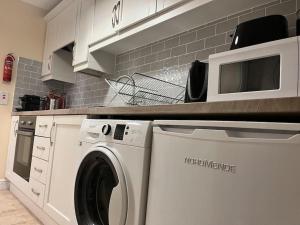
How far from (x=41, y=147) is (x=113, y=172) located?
51.1 inches

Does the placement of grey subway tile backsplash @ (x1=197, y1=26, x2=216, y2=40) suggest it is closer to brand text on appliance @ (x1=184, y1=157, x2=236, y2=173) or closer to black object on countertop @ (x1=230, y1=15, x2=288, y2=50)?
black object on countertop @ (x1=230, y1=15, x2=288, y2=50)

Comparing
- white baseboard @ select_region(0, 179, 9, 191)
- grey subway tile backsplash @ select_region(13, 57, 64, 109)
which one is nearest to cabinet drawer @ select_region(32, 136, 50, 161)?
white baseboard @ select_region(0, 179, 9, 191)

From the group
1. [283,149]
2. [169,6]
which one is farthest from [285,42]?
[169,6]

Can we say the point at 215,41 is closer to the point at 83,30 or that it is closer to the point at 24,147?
the point at 83,30

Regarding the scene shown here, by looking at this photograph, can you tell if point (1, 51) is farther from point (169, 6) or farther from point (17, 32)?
point (169, 6)

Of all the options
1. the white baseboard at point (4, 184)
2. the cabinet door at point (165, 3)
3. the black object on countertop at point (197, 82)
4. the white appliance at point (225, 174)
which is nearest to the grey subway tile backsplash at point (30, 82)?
the white baseboard at point (4, 184)

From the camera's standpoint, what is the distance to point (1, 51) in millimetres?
3205

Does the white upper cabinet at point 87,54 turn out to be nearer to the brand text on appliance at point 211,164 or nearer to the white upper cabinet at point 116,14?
the white upper cabinet at point 116,14

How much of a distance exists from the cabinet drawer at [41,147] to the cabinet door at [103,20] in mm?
1019

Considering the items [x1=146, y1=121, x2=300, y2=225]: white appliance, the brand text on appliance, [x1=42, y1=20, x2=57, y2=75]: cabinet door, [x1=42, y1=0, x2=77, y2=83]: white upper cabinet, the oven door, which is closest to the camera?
[x1=146, y1=121, x2=300, y2=225]: white appliance

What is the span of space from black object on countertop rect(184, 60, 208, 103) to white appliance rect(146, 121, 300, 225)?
Answer: 0.44 m

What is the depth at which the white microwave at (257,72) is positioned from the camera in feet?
2.81

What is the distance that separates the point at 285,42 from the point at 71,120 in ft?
4.53

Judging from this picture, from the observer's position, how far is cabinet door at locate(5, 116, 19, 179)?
288 cm
